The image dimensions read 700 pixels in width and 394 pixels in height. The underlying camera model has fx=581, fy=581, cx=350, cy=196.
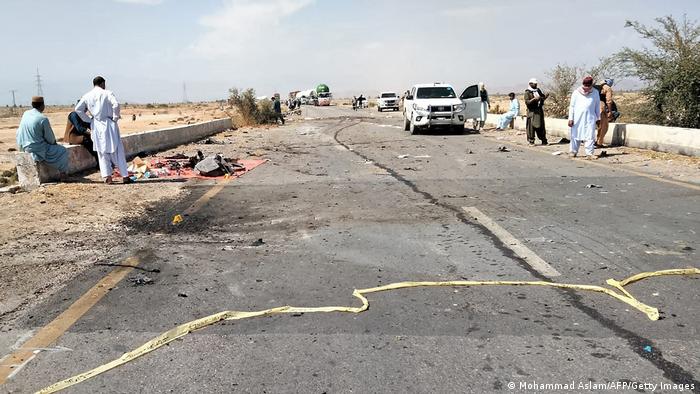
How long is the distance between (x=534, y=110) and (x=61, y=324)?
1480cm

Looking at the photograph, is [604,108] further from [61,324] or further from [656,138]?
[61,324]

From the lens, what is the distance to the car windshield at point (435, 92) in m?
22.8

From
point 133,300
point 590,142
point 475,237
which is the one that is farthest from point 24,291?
point 590,142

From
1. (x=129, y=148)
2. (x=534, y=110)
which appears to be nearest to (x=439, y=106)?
(x=534, y=110)

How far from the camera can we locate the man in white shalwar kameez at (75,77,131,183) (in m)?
10.3

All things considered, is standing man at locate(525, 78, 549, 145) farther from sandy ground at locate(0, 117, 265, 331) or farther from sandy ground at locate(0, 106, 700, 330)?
sandy ground at locate(0, 117, 265, 331)

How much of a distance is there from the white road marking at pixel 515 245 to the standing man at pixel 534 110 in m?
9.59

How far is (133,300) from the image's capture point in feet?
14.7

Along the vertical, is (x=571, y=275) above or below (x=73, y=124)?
below

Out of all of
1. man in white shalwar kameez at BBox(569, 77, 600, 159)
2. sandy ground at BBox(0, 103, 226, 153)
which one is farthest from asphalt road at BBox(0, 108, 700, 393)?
sandy ground at BBox(0, 103, 226, 153)

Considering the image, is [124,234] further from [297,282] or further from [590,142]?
[590,142]

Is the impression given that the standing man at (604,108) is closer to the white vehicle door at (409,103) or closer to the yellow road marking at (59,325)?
the white vehicle door at (409,103)

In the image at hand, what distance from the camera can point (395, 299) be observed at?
4379mm

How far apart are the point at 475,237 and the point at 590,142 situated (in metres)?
8.48
